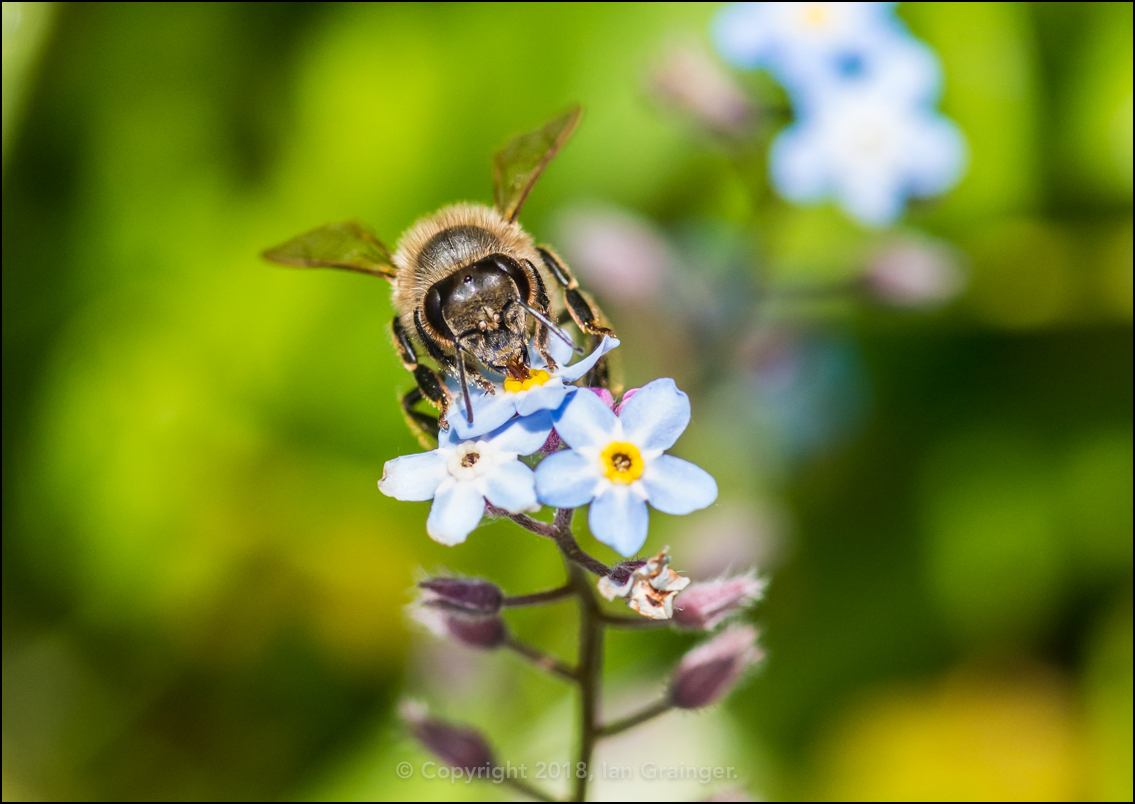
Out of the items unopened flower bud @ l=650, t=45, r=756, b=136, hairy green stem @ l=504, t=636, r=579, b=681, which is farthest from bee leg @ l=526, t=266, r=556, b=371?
unopened flower bud @ l=650, t=45, r=756, b=136

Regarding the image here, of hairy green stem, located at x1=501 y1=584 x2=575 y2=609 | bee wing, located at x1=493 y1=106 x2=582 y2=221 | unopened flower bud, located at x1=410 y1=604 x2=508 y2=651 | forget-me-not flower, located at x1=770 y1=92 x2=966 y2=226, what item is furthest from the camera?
forget-me-not flower, located at x1=770 y1=92 x2=966 y2=226

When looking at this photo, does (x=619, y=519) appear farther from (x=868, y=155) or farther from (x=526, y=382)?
(x=868, y=155)

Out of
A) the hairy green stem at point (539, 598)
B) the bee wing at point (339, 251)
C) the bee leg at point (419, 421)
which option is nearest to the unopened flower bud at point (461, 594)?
the hairy green stem at point (539, 598)

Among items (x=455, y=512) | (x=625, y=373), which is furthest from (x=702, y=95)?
(x=455, y=512)

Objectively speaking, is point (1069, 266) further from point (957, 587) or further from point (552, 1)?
point (552, 1)

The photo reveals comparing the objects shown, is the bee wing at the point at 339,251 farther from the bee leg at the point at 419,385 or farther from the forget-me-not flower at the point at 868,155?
the forget-me-not flower at the point at 868,155

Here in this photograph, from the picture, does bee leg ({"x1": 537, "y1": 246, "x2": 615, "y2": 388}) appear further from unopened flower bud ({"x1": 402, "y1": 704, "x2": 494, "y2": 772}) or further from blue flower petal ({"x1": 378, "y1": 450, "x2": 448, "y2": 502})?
unopened flower bud ({"x1": 402, "y1": 704, "x2": 494, "y2": 772})
